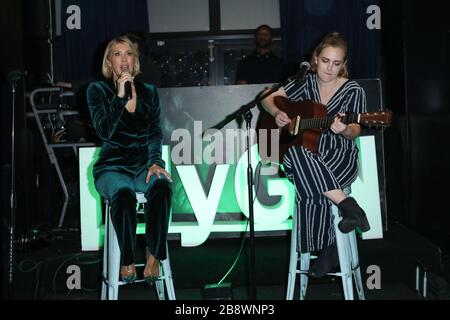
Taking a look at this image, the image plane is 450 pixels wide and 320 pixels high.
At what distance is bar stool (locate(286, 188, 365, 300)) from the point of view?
2.48 metres

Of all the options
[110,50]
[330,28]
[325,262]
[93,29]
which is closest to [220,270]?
[325,262]

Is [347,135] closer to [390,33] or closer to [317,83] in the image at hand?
[317,83]

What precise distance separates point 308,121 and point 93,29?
4.24 metres

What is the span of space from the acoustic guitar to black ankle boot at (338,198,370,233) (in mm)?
302

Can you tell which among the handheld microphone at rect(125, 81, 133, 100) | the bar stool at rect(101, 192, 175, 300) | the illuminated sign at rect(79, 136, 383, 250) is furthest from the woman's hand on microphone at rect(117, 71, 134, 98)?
the illuminated sign at rect(79, 136, 383, 250)

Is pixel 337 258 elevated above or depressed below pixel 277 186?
below

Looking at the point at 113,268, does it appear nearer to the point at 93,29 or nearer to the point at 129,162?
the point at 129,162

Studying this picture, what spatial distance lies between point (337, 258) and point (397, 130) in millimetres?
2067

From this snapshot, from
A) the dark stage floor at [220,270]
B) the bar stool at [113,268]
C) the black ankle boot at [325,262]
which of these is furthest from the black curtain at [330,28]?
the bar stool at [113,268]

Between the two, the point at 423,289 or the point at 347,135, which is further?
the point at 423,289

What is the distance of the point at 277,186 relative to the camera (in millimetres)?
3461

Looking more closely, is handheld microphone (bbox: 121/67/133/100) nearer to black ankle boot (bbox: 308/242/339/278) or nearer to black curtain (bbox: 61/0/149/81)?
black ankle boot (bbox: 308/242/339/278)

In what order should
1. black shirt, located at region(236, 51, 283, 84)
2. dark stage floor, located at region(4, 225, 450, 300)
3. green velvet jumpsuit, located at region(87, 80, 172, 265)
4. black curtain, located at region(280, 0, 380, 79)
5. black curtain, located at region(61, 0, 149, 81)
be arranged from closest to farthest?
green velvet jumpsuit, located at region(87, 80, 172, 265) < dark stage floor, located at region(4, 225, 450, 300) < black shirt, located at region(236, 51, 283, 84) < black curtain, located at region(280, 0, 380, 79) < black curtain, located at region(61, 0, 149, 81)

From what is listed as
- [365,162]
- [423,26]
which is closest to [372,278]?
[365,162]
